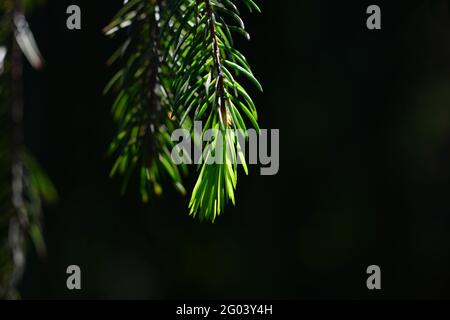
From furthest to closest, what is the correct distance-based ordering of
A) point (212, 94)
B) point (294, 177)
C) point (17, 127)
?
point (294, 177), point (17, 127), point (212, 94)

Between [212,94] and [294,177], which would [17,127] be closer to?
[212,94]

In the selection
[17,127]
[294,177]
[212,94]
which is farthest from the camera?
[294,177]

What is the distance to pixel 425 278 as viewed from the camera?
143 centimetres

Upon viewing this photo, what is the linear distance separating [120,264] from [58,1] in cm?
71

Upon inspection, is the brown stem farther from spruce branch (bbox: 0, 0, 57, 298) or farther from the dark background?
the dark background

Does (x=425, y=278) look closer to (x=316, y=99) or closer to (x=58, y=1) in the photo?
(x=316, y=99)

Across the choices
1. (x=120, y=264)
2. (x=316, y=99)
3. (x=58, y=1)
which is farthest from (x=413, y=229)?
(x=58, y=1)

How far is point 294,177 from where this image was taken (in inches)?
57.5

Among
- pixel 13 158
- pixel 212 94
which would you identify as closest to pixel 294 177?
pixel 13 158

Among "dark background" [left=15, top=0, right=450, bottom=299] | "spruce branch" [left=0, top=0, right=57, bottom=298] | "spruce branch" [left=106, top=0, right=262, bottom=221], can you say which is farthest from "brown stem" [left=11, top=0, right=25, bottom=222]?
"dark background" [left=15, top=0, right=450, bottom=299]

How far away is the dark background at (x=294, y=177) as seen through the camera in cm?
141

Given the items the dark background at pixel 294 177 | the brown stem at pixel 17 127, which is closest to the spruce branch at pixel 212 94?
the brown stem at pixel 17 127

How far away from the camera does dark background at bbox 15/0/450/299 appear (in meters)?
1.41

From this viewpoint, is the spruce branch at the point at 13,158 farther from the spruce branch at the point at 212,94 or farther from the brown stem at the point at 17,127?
the spruce branch at the point at 212,94
